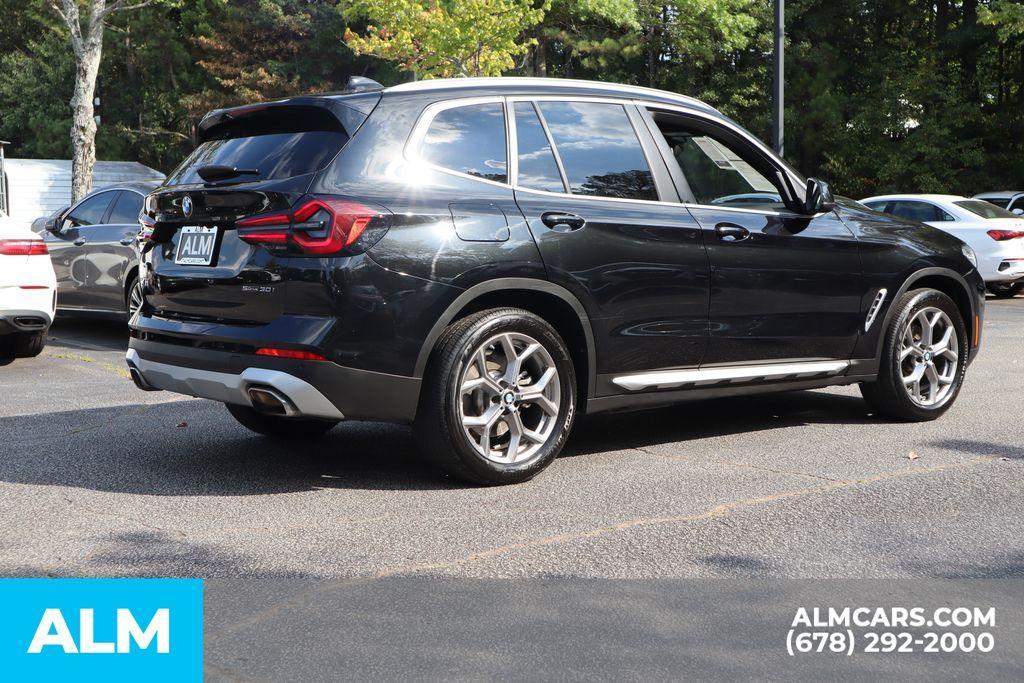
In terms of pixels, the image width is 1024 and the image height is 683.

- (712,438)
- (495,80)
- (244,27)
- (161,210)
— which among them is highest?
(244,27)

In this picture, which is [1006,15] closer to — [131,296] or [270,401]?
[131,296]

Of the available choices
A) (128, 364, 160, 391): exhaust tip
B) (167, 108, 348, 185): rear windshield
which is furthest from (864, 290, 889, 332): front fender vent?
(128, 364, 160, 391): exhaust tip

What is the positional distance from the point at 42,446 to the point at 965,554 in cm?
465

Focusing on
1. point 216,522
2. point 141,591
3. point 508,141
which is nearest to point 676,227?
point 508,141

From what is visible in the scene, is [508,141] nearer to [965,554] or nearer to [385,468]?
[385,468]

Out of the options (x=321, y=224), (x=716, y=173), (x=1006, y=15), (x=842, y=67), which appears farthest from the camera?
(x=842, y=67)

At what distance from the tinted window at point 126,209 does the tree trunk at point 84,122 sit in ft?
52.9

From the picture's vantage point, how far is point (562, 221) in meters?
5.66

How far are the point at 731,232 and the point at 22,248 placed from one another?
632 centimetres

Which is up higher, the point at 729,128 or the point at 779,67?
the point at 779,67

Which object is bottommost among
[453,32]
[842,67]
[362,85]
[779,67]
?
[362,85]

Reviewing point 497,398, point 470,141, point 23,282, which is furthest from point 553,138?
point 23,282

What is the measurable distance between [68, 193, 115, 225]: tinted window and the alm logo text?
927 centimetres

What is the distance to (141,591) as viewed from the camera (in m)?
3.94
